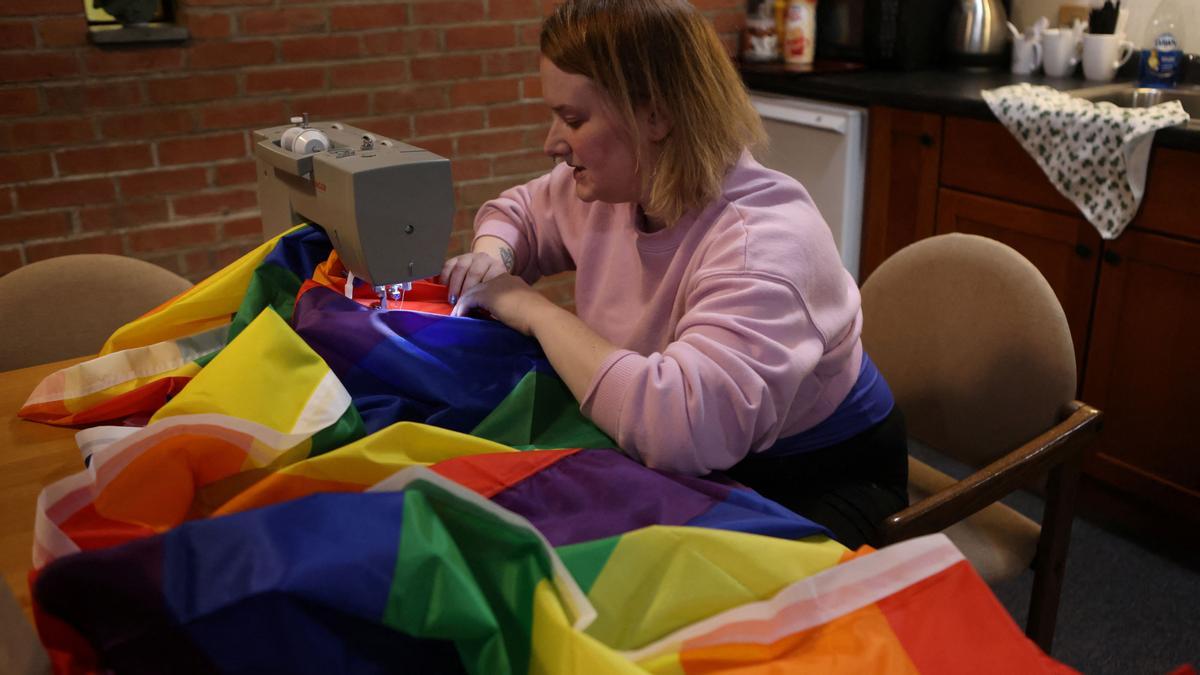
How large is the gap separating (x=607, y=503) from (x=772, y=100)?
102 inches

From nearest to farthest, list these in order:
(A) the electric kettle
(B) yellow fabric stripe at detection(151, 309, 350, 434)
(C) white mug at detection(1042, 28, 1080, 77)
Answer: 1. (B) yellow fabric stripe at detection(151, 309, 350, 434)
2. (C) white mug at detection(1042, 28, 1080, 77)
3. (A) the electric kettle

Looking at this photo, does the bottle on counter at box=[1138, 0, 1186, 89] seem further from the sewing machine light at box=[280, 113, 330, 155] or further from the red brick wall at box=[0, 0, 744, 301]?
the sewing machine light at box=[280, 113, 330, 155]

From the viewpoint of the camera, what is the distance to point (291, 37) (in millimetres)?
2848

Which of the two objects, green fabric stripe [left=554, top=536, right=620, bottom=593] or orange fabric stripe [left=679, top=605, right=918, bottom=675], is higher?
green fabric stripe [left=554, top=536, right=620, bottom=593]

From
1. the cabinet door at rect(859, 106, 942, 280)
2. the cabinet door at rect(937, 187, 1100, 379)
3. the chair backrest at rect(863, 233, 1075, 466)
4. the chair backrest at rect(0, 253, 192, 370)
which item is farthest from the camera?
the cabinet door at rect(859, 106, 942, 280)

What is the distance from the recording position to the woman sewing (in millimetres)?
1125

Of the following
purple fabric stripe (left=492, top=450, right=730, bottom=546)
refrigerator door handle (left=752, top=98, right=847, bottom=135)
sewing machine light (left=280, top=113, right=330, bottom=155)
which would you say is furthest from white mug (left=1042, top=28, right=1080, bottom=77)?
purple fabric stripe (left=492, top=450, right=730, bottom=546)

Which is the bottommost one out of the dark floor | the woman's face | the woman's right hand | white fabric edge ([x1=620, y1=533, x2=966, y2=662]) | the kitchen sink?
the dark floor

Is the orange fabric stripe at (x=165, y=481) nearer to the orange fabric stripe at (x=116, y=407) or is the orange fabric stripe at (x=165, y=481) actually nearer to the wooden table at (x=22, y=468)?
the wooden table at (x=22, y=468)

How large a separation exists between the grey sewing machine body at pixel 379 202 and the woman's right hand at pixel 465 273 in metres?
0.14

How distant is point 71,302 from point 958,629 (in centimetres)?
156

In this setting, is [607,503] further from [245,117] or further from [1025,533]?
[245,117]

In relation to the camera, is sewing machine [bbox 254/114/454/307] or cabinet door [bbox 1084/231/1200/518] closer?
sewing machine [bbox 254/114/454/307]

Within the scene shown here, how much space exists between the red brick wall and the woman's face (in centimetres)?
172
